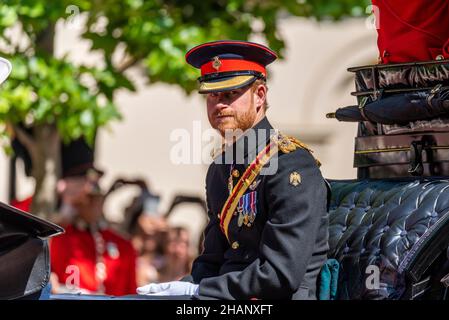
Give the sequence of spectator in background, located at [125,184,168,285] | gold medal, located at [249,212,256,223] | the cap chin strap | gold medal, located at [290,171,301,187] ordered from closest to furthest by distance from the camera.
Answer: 1. gold medal, located at [290,171,301,187]
2. gold medal, located at [249,212,256,223]
3. the cap chin strap
4. spectator in background, located at [125,184,168,285]

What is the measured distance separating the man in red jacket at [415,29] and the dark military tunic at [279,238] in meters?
0.63

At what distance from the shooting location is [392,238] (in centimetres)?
412

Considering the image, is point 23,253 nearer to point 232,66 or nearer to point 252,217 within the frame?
point 252,217

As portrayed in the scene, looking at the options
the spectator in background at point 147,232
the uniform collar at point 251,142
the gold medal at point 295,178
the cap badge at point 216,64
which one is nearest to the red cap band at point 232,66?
the cap badge at point 216,64

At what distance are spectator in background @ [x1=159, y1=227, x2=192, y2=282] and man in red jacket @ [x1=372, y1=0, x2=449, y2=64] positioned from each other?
15.7ft

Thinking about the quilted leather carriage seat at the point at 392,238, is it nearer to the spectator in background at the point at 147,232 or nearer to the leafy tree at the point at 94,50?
the leafy tree at the point at 94,50

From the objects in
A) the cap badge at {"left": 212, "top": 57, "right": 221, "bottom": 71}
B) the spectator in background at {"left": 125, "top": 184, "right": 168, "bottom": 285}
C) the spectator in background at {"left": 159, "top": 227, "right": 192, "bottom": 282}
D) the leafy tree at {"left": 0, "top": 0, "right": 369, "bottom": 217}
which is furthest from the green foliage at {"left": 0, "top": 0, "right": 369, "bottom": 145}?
the cap badge at {"left": 212, "top": 57, "right": 221, "bottom": 71}

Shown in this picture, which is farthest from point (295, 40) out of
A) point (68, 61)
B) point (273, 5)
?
point (68, 61)

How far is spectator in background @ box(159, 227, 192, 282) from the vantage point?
9.25 m

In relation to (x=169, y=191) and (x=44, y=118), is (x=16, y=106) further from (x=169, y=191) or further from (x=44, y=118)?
(x=169, y=191)

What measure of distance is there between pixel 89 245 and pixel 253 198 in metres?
4.14

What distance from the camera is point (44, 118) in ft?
25.3

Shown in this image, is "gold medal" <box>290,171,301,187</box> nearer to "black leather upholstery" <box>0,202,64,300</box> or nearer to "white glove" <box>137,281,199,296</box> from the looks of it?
"white glove" <box>137,281,199,296</box>
